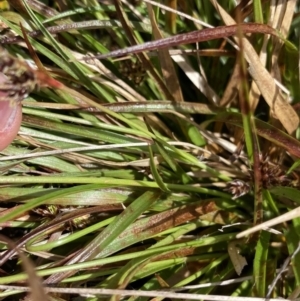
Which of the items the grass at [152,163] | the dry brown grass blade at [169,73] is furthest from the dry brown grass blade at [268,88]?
the dry brown grass blade at [169,73]

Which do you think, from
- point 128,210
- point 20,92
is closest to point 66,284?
point 128,210

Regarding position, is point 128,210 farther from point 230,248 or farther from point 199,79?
point 199,79

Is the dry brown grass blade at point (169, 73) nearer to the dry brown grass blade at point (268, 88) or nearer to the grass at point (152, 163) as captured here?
the grass at point (152, 163)

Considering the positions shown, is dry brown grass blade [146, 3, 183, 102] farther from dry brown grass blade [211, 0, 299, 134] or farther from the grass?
dry brown grass blade [211, 0, 299, 134]

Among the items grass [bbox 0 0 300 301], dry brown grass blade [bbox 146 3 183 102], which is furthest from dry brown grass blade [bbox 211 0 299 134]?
dry brown grass blade [bbox 146 3 183 102]

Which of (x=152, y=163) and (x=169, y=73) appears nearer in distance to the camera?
(x=152, y=163)
